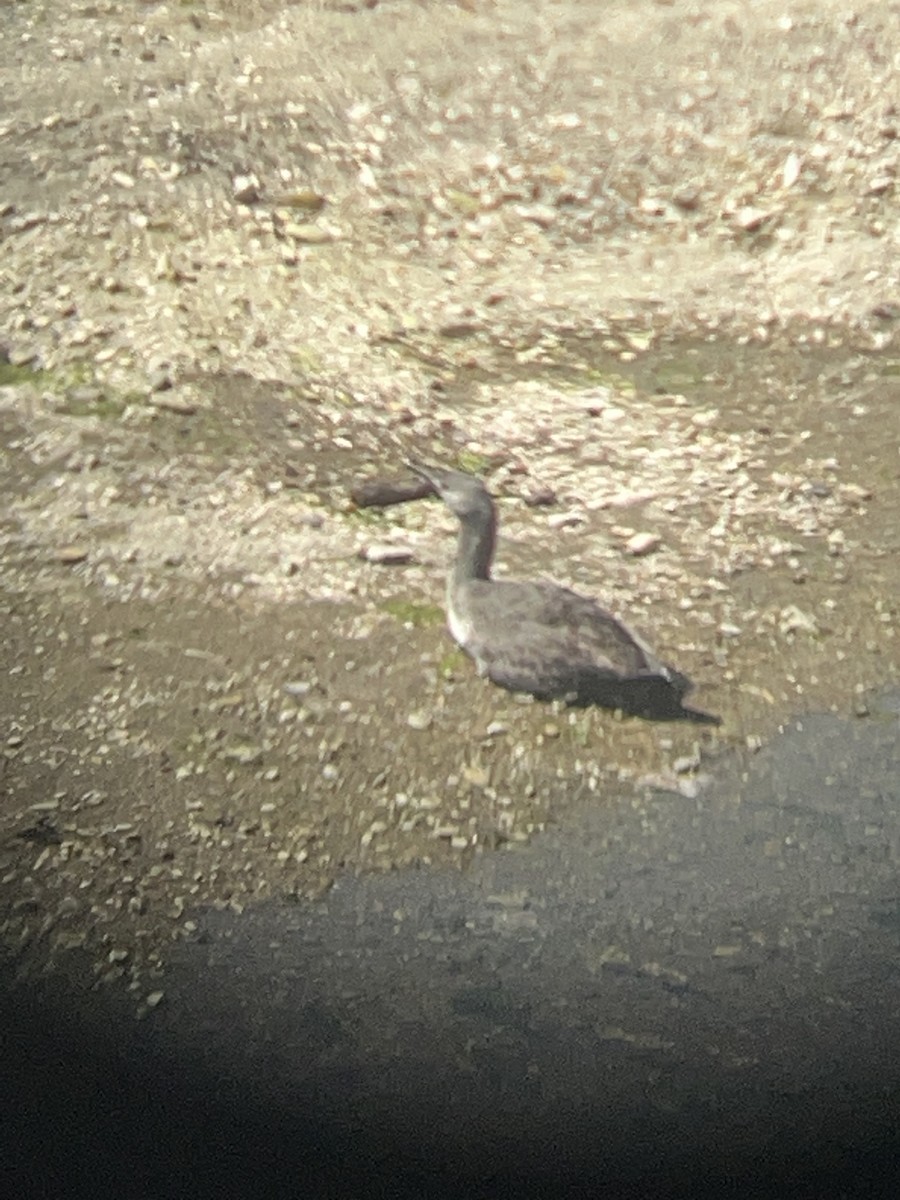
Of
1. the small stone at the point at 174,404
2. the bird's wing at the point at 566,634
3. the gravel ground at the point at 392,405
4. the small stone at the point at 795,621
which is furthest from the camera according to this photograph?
the small stone at the point at 174,404

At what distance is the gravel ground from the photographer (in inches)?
137

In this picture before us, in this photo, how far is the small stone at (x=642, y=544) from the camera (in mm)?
4188

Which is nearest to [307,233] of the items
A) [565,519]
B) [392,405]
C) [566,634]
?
[392,405]

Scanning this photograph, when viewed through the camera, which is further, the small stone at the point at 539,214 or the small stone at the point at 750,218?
the small stone at the point at 539,214

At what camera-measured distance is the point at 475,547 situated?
400 cm

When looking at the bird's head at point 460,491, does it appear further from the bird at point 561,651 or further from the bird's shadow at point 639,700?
the bird's shadow at point 639,700

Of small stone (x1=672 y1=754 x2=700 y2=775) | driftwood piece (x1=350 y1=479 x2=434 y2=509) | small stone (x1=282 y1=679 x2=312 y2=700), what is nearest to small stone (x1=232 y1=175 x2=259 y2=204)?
driftwood piece (x1=350 y1=479 x2=434 y2=509)

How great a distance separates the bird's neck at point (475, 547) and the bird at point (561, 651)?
0.36 ft

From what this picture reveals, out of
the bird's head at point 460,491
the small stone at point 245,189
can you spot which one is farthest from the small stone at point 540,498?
the small stone at point 245,189

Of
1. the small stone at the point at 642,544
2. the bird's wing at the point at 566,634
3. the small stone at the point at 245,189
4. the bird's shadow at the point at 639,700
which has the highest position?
the small stone at the point at 245,189

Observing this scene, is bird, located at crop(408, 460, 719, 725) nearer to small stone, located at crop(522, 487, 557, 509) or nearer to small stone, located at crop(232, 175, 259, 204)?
small stone, located at crop(522, 487, 557, 509)

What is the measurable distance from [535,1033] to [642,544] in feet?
5.55

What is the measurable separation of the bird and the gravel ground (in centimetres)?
7

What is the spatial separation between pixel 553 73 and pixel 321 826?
406 cm
